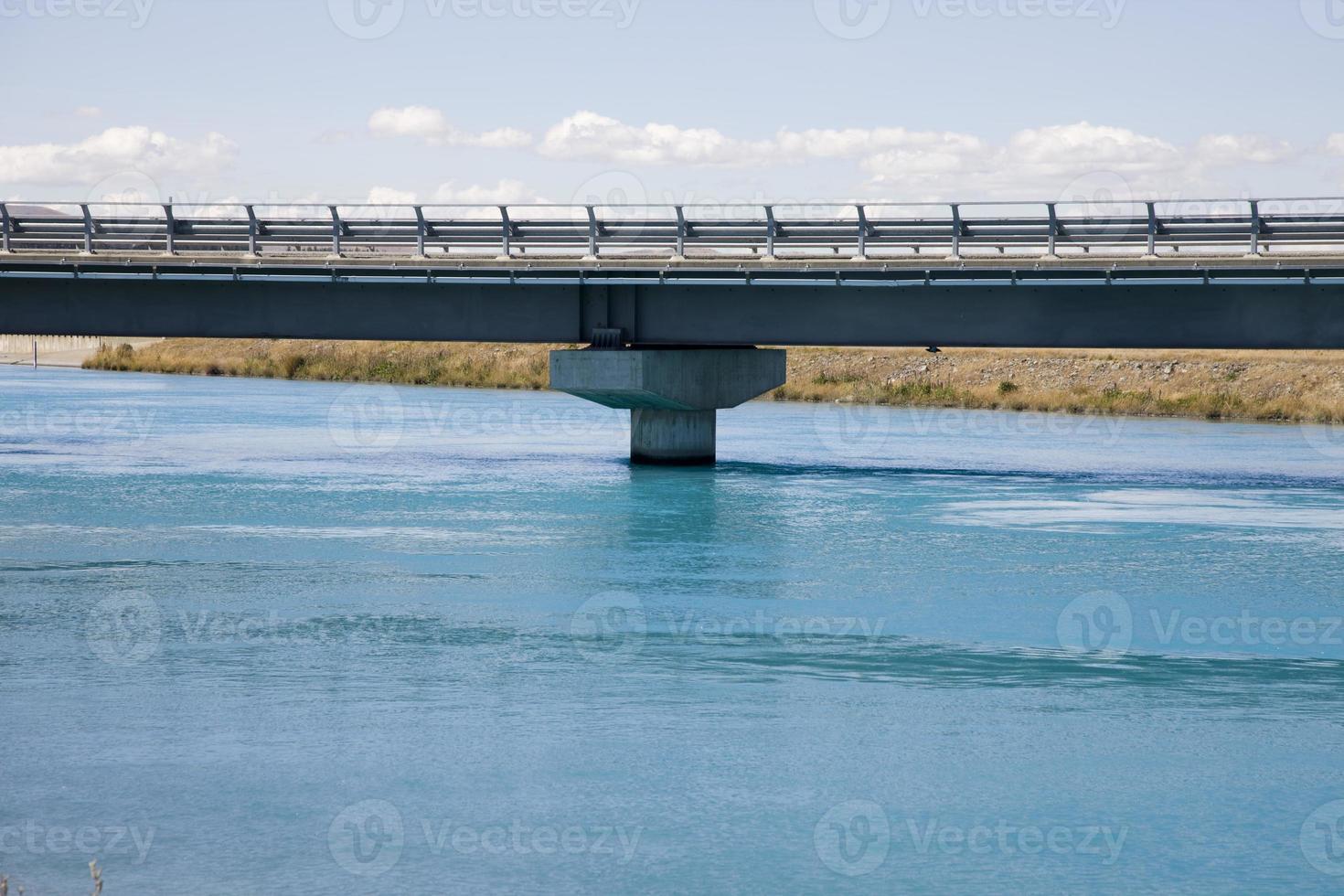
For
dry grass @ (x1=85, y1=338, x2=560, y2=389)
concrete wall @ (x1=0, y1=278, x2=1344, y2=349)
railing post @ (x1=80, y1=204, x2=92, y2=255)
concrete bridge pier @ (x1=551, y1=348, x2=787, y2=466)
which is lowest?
dry grass @ (x1=85, y1=338, x2=560, y2=389)

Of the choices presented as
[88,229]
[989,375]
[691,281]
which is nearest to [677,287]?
[691,281]

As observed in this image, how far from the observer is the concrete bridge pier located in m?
39.9

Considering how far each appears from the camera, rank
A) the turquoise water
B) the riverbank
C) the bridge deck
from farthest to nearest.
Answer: the riverbank, the bridge deck, the turquoise water

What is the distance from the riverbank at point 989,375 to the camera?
222 feet

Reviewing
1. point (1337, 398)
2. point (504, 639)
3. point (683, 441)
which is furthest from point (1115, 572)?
point (1337, 398)

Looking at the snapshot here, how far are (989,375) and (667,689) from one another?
62116mm

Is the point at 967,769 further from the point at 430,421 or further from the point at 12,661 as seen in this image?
the point at 430,421

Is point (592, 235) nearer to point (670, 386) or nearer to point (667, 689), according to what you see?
point (670, 386)

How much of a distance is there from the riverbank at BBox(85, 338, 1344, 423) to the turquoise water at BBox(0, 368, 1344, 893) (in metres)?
31.1

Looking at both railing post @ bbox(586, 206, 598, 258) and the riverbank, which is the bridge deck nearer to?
→ railing post @ bbox(586, 206, 598, 258)

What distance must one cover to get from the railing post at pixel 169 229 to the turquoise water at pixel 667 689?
6367 mm

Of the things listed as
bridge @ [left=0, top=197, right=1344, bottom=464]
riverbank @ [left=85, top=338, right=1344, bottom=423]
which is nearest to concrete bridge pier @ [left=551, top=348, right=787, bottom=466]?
bridge @ [left=0, top=197, right=1344, bottom=464]

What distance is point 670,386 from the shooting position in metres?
40.6

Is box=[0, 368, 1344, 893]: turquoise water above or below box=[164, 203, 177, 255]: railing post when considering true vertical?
below
